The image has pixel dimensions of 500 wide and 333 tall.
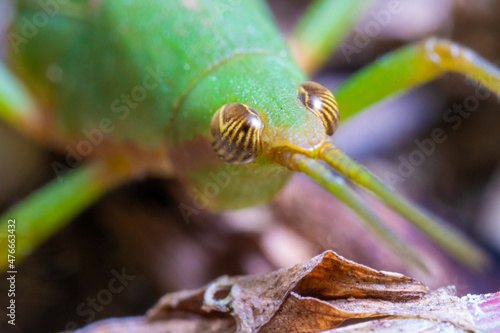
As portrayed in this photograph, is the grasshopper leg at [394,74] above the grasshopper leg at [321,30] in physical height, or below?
below

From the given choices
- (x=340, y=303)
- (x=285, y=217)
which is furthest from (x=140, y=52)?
(x=340, y=303)

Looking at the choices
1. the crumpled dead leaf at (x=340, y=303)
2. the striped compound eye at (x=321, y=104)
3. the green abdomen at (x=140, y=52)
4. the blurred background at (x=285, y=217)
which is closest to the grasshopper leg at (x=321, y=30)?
the blurred background at (x=285, y=217)

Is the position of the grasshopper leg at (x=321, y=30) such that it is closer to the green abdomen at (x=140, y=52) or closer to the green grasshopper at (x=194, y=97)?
the green grasshopper at (x=194, y=97)

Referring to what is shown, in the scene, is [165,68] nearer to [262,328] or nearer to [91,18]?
[91,18]

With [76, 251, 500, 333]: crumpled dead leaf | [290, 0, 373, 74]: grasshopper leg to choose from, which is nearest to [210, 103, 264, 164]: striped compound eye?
[76, 251, 500, 333]: crumpled dead leaf

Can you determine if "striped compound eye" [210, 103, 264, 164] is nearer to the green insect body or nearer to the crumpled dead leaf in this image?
the green insect body

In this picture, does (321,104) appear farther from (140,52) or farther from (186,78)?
(140,52)

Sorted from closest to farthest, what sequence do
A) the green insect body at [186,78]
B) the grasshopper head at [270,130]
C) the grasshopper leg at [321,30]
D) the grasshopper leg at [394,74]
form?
the grasshopper head at [270,130] → the green insect body at [186,78] → the grasshopper leg at [394,74] → the grasshopper leg at [321,30]
